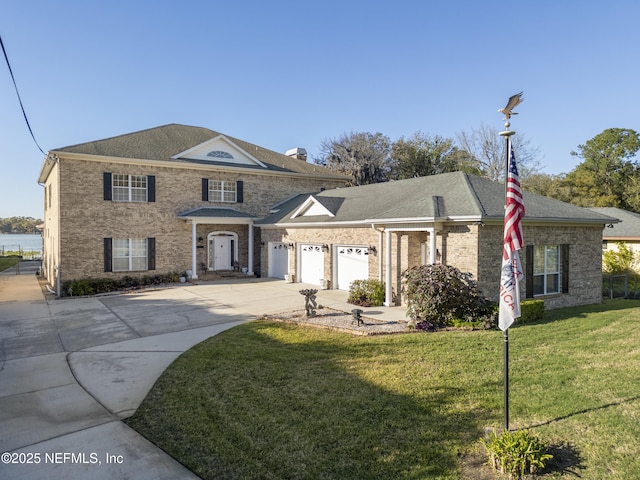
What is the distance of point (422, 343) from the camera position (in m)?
9.67

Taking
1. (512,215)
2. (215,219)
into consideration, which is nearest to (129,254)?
(215,219)

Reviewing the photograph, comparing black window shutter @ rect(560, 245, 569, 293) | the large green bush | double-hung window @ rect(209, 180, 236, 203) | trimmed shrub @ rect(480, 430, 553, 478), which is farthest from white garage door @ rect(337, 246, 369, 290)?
trimmed shrub @ rect(480, 430, 553, 478)

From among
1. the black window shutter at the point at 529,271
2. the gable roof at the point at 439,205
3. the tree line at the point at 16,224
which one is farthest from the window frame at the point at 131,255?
the tree line at the point at 16,224

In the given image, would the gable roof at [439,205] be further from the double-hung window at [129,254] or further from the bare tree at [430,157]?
the bare tree at [430,157]

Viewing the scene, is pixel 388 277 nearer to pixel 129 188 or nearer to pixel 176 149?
pixel 129 188

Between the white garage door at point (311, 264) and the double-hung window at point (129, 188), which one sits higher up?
the double-hung window at point (129, 188)

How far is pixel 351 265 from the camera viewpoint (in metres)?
17.6

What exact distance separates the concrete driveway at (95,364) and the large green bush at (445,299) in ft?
4.93

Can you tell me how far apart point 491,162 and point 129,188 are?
3366 cm

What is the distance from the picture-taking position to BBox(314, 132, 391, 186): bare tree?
43688 millimetres

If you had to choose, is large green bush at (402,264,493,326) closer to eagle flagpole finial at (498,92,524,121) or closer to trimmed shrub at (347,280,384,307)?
trimmed shrub at (347,280,384,307)

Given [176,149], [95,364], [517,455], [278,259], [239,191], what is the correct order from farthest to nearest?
[239,191] → [176,149] → [278,259] → [95,364] → [517,455]

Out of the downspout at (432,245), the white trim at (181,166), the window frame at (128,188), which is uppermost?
the white trim at (181,166)

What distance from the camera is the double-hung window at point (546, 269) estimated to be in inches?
560
